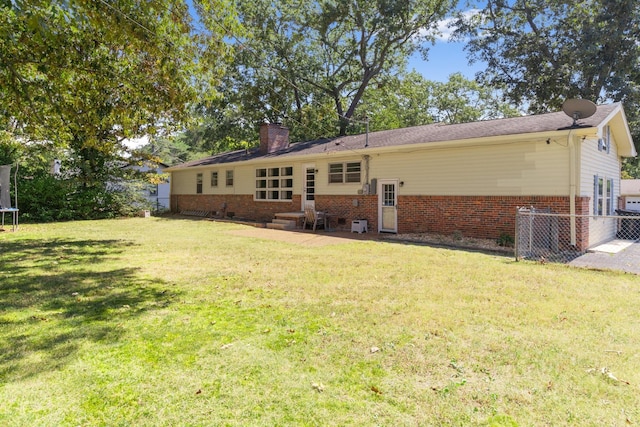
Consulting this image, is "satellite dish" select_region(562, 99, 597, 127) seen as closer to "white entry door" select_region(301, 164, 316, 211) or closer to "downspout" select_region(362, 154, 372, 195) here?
"downspout" select_region(362, 154, 372, 195)

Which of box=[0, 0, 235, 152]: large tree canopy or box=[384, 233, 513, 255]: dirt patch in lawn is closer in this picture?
box=[0, 0, 235, 152]: large tree canopy

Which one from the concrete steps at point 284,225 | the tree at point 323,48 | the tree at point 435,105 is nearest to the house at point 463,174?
the concrete steps at point 284,225

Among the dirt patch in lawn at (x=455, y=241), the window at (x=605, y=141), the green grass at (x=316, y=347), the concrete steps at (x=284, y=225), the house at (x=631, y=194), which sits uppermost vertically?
the window at (x=605, y=141)

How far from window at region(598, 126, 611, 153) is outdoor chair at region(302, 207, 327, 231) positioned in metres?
9.46

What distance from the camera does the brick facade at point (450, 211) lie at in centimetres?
1015

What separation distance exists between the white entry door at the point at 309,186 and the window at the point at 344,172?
3.39 feet

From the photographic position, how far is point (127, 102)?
10.4 meters

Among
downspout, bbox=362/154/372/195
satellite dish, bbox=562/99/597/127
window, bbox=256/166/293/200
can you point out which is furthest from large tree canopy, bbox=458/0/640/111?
window, bbox=256/166/293/200

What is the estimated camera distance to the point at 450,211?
1185 centimetres

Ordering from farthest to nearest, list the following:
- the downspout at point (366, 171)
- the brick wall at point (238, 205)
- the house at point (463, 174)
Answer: the brick wall at point (238, 205), the downspout at point (366, 171), the house at point (463, 174)

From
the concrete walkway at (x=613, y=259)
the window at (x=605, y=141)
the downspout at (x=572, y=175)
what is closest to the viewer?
the concrete walkway at (x=613, y=259)

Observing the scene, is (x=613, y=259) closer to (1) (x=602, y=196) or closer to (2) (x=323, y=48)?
(1) (x=602, y=196)

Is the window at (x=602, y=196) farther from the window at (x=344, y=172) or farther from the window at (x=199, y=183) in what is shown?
the window at (x=199, y=183)

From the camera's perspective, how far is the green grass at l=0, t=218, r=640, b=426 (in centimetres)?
258
